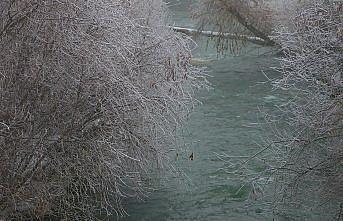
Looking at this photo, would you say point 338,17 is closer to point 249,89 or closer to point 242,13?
point 249,89

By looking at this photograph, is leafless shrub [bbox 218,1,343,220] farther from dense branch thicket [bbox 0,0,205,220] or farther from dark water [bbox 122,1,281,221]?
dense branch thicket [bbox 0,0,205,220]

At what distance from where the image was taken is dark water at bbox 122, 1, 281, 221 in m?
9.10

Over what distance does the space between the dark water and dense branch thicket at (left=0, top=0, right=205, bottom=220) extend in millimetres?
1149

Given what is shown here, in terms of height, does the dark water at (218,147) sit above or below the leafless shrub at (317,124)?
below

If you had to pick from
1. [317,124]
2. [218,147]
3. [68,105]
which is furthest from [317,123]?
[218,147]

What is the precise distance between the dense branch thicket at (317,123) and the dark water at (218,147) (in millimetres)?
1422

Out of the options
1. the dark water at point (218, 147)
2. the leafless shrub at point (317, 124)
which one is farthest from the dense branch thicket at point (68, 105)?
the leafless shrub at point (317, 124)

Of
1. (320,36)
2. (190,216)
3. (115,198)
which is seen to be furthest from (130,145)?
(320,36)

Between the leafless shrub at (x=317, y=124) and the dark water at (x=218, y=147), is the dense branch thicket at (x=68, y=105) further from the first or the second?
the leafless shrub at (x=317, y=124)

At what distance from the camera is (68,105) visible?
7.45m

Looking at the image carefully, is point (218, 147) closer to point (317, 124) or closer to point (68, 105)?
point (317, 124)

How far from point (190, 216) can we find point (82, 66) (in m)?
2.85

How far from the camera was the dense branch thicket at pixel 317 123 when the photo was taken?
6.99 metres

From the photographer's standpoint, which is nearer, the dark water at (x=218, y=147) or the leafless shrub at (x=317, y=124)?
the leafless shrub at (x=317, y=124)
